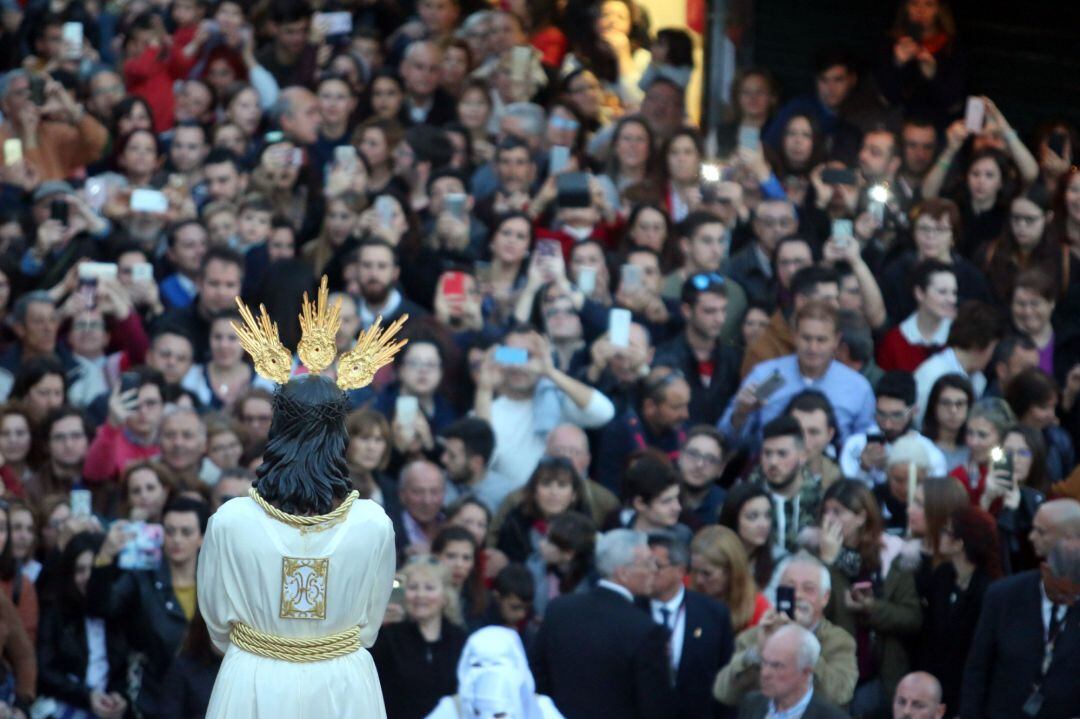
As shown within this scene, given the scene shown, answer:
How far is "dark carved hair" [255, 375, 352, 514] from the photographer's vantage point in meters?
7.20

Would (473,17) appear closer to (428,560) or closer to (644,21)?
(644,21)

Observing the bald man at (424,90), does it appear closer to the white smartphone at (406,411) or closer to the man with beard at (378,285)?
the man with beard at (378,285)

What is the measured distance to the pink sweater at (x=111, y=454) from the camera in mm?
12000

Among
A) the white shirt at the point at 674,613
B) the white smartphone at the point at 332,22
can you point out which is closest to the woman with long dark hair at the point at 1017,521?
the white shirt at the point at 674,613

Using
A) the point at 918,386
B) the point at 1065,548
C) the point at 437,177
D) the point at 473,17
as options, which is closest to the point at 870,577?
the point at 1065,548

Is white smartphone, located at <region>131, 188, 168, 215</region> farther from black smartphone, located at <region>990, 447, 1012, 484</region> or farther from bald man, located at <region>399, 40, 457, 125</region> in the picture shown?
black smartphone, located at <region>990, 447, 1012, 484</region>

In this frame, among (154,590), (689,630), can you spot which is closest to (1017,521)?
(689,630)

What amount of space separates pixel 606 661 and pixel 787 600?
828 millimetres

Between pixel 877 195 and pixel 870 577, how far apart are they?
12.6 feet

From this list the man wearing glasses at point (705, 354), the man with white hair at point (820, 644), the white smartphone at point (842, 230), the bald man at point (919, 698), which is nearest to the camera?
the bald man at point (919, 698)

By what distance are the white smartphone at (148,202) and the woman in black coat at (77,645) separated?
3.10 metres

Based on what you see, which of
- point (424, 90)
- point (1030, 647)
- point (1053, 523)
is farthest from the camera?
point (424, 90)

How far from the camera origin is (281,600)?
7215 millimetres

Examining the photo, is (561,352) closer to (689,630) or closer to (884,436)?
(884,436)
